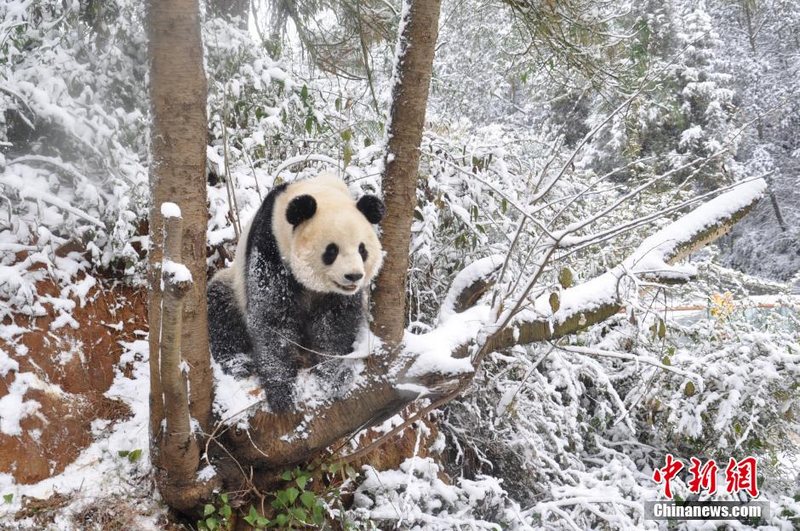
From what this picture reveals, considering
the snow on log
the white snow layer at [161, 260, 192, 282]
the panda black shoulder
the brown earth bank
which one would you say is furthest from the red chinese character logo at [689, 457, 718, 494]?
the white snow layer at [161, 260, 192, 282]

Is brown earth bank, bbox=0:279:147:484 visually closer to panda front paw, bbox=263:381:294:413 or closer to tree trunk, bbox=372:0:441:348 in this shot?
panda front paw, bbox=263:381:294:413

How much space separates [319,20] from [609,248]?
3465 mm

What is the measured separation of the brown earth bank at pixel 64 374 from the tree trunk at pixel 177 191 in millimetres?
918

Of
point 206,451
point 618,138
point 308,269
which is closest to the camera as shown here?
point 206,451

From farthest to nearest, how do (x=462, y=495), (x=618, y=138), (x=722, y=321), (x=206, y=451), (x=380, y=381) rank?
(x=618, y=138) → (x=722, y=321) → (x=462, y=495) → (x=380, y=381) → (x=206, y=451)

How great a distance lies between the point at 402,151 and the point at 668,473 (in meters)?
3.74

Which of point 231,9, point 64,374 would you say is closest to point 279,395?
point 64,374

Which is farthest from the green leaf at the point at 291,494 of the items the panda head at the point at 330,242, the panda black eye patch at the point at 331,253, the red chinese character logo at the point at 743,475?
the red chinese character logo at the point at 743,475

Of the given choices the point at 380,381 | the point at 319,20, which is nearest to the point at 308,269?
the point at 380,381

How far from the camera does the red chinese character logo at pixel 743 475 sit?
471 cm

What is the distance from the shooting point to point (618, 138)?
12602 mm

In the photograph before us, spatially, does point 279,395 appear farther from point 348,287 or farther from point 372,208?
point 372,208

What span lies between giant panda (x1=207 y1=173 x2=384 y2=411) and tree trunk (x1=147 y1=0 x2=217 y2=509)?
18.9 inches

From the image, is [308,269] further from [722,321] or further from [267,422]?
[722,321]
